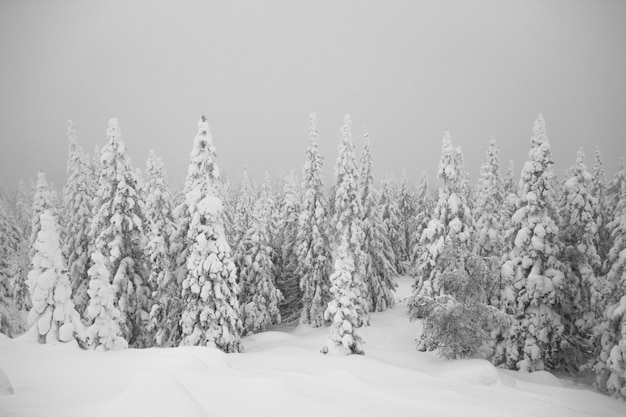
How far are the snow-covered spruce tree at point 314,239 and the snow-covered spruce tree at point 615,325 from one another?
779 inches

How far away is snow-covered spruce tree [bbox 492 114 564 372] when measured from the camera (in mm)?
20547

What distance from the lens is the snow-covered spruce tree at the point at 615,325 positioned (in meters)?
16.1

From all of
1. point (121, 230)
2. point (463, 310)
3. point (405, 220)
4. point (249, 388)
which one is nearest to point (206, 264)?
point (121, 230)

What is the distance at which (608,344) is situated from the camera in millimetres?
17297

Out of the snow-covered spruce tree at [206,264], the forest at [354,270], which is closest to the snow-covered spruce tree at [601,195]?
the forest at [354,270]

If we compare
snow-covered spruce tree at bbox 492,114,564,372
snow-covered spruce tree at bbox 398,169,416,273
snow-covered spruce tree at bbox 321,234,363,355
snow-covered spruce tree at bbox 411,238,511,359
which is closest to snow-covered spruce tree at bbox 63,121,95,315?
snow-covered spruce tree at bbox 321,234,363,355

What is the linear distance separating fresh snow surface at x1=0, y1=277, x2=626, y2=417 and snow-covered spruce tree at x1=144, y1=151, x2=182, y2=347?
753cm

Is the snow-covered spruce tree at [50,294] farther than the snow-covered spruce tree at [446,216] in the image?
No

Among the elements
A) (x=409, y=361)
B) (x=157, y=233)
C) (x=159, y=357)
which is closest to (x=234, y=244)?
(x=157, y=233)

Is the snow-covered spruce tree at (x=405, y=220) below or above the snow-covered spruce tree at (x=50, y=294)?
above

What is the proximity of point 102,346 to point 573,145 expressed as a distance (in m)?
29.5

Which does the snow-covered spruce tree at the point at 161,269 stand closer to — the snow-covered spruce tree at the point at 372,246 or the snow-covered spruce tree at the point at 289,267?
the snow-covered spruce tree at the point at 289,267

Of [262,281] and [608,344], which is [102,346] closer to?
[262,281]

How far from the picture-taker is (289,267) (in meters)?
38.4
